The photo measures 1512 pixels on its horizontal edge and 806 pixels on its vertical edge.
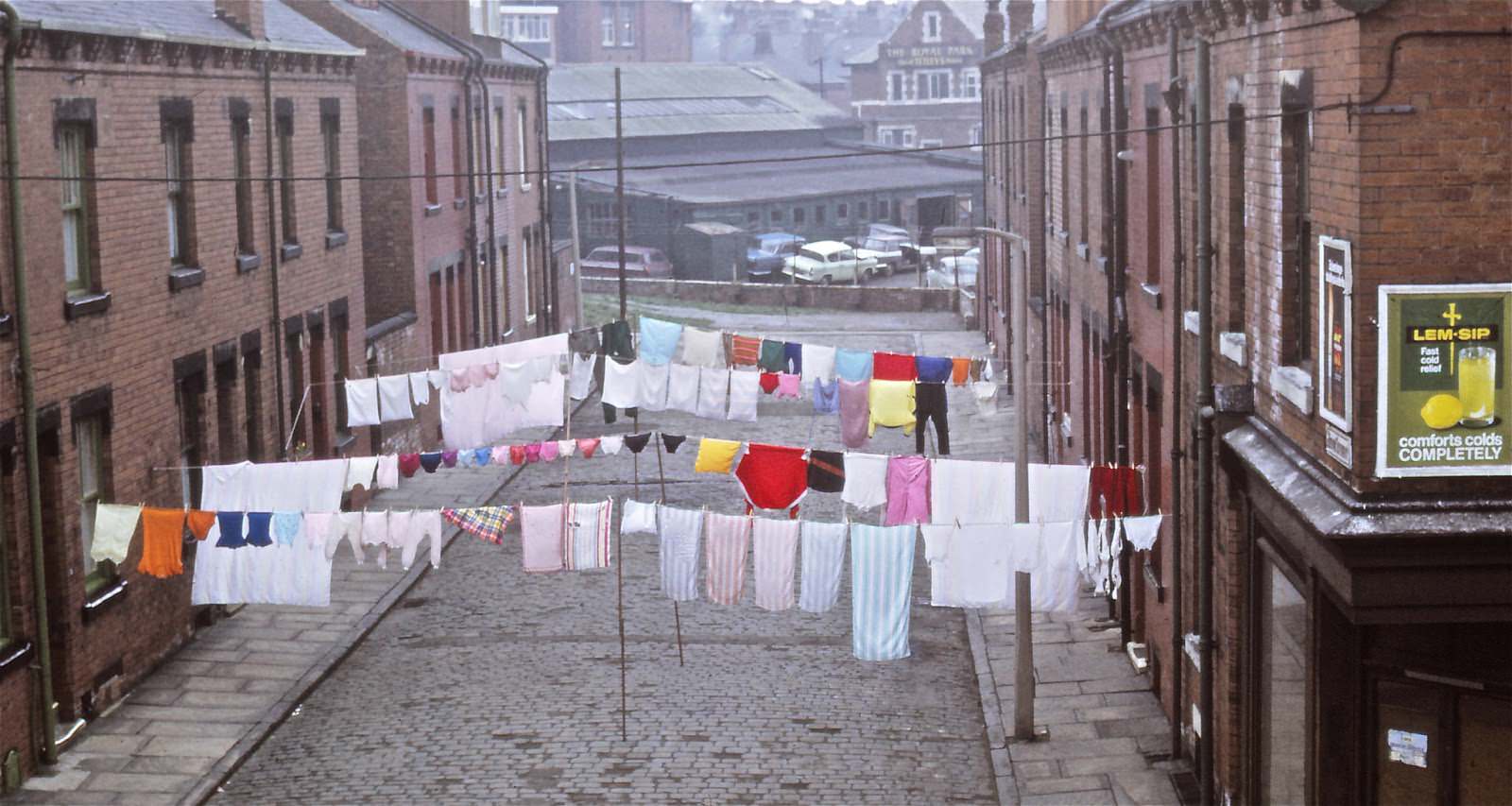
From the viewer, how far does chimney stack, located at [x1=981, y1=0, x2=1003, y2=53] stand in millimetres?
49938

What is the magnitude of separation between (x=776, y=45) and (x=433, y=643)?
117 meters

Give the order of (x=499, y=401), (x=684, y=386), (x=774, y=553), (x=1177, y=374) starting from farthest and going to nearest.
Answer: (x=499, y=401)
(x=684, y=386)
(x=774, y=553)
(x=1177, y=374)

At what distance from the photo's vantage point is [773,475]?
1908 cm

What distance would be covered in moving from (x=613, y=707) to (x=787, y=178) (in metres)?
61.2

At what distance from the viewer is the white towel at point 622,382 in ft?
93.7

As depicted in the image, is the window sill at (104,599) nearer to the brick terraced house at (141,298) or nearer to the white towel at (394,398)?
the brick terraced house at (141,298)

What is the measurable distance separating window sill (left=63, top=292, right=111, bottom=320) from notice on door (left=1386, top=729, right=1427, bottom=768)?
41.9ft

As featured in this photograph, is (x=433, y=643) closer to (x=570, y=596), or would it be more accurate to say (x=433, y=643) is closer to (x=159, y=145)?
(x=570, y=596)

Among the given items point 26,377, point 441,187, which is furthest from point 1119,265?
point 441,187

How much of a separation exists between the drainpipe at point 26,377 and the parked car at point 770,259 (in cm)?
5180

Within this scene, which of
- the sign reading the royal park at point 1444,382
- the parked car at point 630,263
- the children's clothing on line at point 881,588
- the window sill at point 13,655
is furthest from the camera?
the parked car at point 630,263

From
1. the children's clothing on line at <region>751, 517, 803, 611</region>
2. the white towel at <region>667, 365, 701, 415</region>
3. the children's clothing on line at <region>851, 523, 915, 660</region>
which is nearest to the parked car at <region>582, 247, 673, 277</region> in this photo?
the white towel at <region>667, 365, 701, 415</region>

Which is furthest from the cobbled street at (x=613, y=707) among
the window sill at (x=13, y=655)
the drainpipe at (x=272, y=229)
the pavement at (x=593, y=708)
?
the drainpipe at (x=272, y=229)

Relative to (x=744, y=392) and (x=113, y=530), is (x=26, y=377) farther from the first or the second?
(x=744, y=392)
